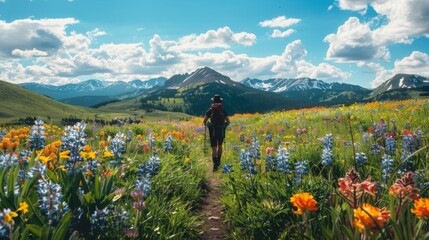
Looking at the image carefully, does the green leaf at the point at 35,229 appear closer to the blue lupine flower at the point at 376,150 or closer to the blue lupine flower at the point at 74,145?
the blue lupine flower at the point at 74,145

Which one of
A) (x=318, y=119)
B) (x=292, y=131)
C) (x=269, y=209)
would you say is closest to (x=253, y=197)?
(x=269, y=209)

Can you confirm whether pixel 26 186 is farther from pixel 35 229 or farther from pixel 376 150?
pixel 376 150

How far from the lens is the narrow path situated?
5.78 meters

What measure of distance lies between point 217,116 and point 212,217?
5733mm

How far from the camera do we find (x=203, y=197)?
803 centimetres

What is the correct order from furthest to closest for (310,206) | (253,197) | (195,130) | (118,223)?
(195,130) < (253,197) < (118,223) < (310,206)

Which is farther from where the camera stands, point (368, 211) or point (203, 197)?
point (203, 197)

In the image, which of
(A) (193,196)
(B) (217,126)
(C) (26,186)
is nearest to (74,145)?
(C) (26,186)

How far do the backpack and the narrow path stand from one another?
10.8 feet

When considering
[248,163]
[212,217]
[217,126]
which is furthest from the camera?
[217,126]

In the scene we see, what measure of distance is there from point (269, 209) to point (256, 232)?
0.40 m

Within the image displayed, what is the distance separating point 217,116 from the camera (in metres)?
11.9

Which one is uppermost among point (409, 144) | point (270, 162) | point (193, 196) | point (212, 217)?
point (409, 144)

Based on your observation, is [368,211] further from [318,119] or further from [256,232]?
[318,119]
